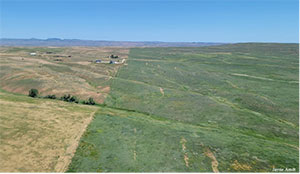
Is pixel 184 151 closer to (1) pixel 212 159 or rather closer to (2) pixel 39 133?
(1) pixel 212 159

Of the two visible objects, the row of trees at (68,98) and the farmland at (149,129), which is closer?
the farmland at (149,129)

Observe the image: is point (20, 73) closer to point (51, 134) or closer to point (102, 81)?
point (102, 81)

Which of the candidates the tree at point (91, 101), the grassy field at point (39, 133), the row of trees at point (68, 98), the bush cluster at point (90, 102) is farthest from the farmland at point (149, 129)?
the row of trees at point (68, 98)

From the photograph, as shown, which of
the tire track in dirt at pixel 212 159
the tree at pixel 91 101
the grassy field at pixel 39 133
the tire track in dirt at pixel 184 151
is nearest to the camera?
the grassy field at pixel 39 133

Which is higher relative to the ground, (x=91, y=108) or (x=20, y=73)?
(x=20, y=73)

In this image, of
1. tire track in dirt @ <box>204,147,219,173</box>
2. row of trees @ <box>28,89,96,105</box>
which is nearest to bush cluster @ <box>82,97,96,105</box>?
row of trees @ <box>28,89,96,105</box>

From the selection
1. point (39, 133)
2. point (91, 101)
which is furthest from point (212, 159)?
point (91, 101)

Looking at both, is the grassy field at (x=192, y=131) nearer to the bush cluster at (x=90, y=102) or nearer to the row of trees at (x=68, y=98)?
the bush cluster at (x=90, y=102)

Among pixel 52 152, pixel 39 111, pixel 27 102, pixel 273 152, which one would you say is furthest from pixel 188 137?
pixel 27 102
